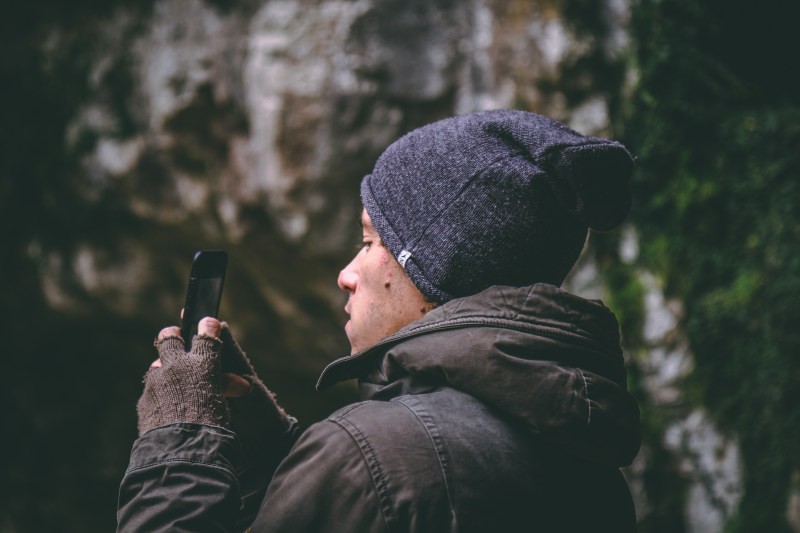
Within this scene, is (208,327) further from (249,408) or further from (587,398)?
(587,398)

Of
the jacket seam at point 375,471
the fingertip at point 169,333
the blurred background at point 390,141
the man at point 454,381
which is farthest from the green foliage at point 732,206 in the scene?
the fingertip at point 169,333

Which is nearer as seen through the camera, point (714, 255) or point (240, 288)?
point (714, 255)

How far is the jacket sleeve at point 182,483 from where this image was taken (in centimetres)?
95

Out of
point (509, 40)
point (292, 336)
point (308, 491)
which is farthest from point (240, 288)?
point (308, 491)

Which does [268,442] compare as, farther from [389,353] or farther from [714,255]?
[714,255]

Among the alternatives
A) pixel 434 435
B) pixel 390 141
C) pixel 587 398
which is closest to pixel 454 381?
pixel 434 435

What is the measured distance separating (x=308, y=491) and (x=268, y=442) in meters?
0.52

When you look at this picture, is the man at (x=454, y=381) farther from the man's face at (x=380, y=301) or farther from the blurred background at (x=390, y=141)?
the blurred background at (x=390, y=141)

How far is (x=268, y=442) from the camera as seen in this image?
54.6 inches

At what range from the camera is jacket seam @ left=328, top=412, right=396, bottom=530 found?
0.87 metres

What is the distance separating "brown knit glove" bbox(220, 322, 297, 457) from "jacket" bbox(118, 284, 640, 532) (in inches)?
11.2

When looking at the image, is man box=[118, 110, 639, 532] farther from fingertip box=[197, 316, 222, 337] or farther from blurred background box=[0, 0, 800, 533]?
blurred background box=[0, 0, 800, 533]

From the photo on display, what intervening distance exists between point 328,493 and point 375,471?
0.25ft

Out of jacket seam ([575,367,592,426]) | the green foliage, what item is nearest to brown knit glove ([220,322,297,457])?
jacket seam ([575,367,592,426])
